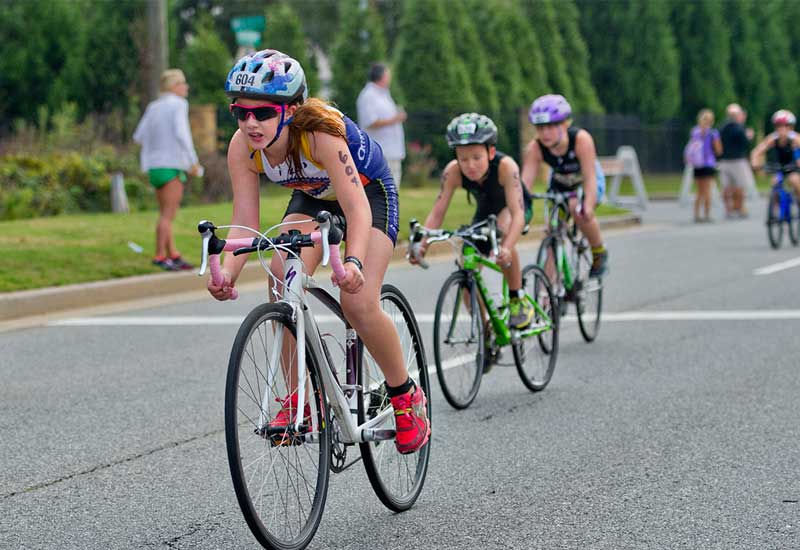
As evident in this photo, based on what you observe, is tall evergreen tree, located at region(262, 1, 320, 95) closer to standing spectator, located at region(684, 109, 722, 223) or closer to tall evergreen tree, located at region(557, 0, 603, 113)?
tall evergreen tree, located at region(557, 0, 603, 113)

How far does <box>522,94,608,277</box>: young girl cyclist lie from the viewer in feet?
30.0

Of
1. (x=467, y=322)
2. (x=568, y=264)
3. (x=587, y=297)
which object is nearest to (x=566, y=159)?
(x=568, y=264)

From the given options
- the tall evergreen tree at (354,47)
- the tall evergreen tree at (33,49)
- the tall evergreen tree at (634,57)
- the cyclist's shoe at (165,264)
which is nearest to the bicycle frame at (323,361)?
the cyclist's shoe at (165,264)

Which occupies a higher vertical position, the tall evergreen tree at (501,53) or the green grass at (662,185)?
the tall evergreen tree at (501,53)

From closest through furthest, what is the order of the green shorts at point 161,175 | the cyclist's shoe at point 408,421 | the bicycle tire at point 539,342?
the cyclist's shoe at point 408,421
the bicycle tire at point 539,342
the green shorts at point 161,175

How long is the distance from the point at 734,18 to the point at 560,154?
3818 centimetres

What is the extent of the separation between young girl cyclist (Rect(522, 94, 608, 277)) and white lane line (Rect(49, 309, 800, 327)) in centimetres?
123

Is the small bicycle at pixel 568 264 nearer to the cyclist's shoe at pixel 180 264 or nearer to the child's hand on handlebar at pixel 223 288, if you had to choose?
the child's hand on handlebar at pixel 223 288

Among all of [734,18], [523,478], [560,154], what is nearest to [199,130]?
[560,154]

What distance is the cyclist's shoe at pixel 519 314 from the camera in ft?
24.8

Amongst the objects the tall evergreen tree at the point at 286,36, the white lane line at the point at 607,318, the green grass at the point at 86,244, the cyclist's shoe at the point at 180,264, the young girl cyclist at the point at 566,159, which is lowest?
the white lane line at the point at 607,318

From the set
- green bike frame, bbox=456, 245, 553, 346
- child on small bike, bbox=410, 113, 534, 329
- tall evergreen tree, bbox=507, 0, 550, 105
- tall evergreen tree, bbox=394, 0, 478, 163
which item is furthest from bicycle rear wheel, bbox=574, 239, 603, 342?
tall evergreen tree, bbox=507, 0, 550, 105

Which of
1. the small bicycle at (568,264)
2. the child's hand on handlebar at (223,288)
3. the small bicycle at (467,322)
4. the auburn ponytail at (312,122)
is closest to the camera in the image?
the child's hand on handlebar at (223,288)

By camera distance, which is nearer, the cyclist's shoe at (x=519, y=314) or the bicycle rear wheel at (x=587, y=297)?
the cyclist's shoe at (x=519, y=314)
